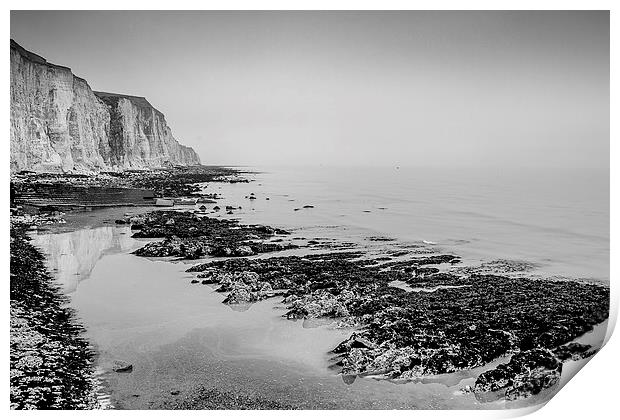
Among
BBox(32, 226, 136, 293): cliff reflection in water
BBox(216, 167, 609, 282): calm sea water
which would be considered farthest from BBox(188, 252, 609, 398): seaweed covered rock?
BBox(32, 226, 136, 293): cliff reflection in water

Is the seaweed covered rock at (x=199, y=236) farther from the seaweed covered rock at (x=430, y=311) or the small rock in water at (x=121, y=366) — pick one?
the small rock in water at (x=121, y=366)

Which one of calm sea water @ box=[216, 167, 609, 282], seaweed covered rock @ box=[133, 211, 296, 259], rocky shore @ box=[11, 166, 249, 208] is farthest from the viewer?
rocky shore @ box=[11, 166, 249, 208]

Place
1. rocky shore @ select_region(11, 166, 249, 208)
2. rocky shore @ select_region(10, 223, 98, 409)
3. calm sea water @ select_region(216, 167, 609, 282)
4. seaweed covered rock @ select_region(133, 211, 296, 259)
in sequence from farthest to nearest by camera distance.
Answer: rocky shore @ select_region(11, 166, 249, 208), seaweed covered rock @ select_region(133, 211, 296, 259), calm sea water @ select_region(216, 167, 609, 282), rocky shore @ select_region(10, 223, 98, 409)

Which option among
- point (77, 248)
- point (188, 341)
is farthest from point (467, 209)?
A: point (77, 248)

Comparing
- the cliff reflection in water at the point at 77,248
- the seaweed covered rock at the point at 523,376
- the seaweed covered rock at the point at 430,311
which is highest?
the cliff reflection in water at the point at 77,248

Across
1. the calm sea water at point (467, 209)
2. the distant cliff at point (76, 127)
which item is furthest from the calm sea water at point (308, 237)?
the distant cliff at point (76, 127)

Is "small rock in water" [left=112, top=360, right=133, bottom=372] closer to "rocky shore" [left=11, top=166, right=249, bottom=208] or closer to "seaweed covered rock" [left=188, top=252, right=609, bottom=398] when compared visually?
"seaweed covered rock" [left=188, top=252, right=609, bottom=398]

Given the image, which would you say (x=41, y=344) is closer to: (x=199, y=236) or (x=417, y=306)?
(x=199, y=236)
